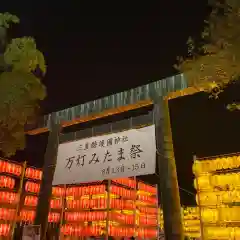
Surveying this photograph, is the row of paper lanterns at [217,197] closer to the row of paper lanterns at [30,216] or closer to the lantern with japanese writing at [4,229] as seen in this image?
the row of paper lanterns at [30,216]

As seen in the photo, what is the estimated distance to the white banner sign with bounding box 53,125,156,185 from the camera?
32.3ft

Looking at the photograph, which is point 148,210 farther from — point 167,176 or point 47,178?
point 167,176

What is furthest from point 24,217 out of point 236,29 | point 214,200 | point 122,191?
point 236,29

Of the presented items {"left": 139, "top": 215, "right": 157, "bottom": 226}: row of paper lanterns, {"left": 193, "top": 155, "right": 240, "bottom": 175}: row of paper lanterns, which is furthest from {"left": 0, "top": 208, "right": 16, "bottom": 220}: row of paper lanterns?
{"left": 193, "top": 155, "right": 240, "bottom": 175}: row of paper lanterns

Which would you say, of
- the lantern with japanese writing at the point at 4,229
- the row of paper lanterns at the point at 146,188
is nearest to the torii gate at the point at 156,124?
the lantern with japanese writing at the point at 4,229

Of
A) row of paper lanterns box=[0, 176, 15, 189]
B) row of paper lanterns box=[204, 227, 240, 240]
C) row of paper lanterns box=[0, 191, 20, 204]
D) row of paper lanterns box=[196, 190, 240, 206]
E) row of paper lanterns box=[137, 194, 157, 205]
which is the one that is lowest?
row of paper lanterns box=[204, 227, 240, 240]

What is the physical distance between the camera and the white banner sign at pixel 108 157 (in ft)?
32.3

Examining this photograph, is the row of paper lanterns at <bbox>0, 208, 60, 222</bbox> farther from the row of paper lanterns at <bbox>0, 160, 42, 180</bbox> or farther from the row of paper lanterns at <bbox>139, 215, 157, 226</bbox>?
the row of paper lanterns at <bbox>139, 215, 157, 226</bbox>

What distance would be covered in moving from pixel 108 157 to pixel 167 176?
2.22 meters

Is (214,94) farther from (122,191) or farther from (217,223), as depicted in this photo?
(122,191)

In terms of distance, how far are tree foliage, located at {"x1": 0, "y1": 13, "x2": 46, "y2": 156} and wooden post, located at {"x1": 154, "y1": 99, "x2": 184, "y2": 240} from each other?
446 centimetres

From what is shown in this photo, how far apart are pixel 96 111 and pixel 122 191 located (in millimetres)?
7286

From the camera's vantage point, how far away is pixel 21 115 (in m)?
11.5

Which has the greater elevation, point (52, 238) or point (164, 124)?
point (164, 124)
